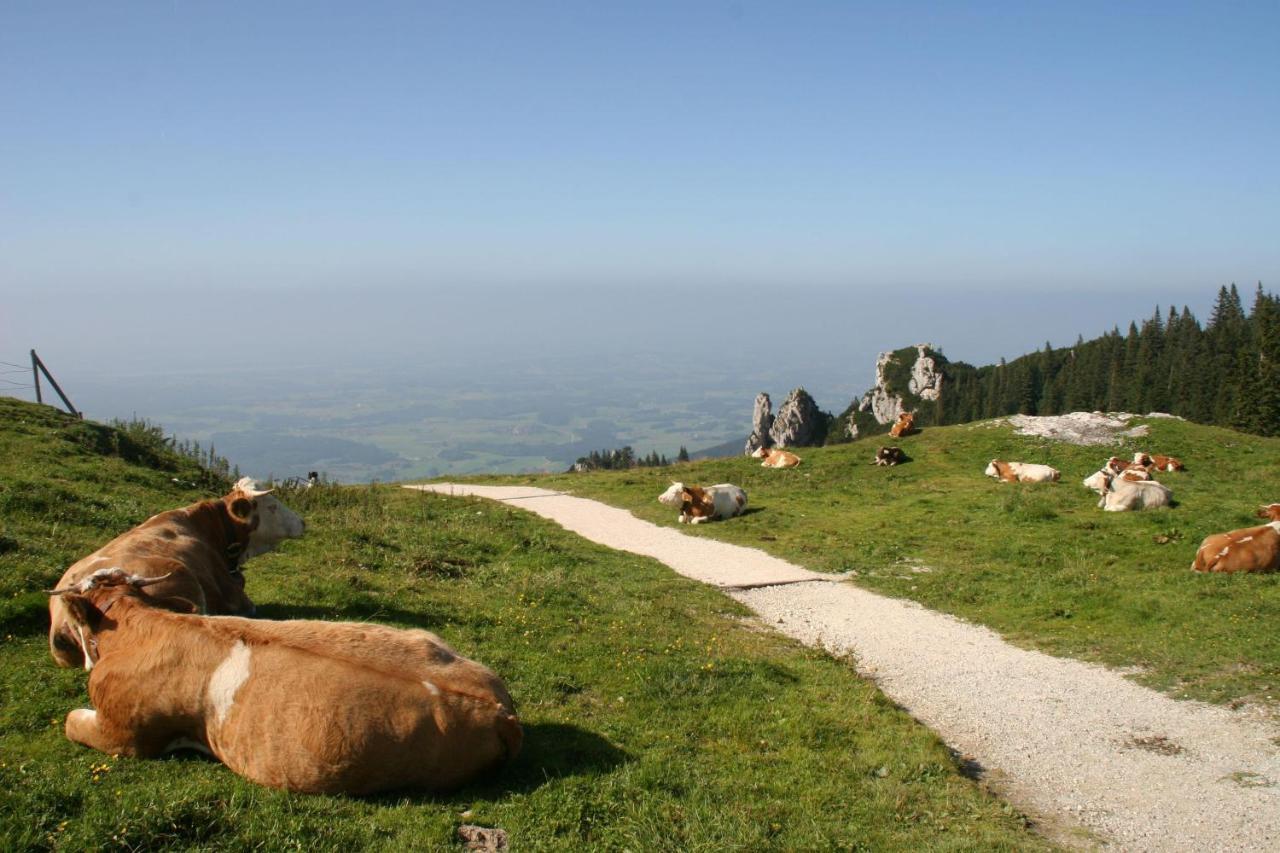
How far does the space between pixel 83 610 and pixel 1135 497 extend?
23.7 m

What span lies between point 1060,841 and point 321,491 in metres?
19.5

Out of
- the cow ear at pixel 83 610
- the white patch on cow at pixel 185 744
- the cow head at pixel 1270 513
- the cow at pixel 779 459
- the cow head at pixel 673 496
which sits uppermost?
the cow ear at pixel 83 610

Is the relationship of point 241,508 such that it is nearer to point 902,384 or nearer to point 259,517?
point 259,517

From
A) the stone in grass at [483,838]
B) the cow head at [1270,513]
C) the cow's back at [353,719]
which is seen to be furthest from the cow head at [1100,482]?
the stone in grass at [483,838]

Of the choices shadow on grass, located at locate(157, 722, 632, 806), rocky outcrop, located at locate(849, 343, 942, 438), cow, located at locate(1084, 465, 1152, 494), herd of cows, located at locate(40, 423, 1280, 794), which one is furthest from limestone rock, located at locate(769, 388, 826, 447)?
herd of cows, located at locate(40, 423, 1280, 794)

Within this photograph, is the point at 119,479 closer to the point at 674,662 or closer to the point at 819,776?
the point at 674,662

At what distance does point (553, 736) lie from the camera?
7520mm

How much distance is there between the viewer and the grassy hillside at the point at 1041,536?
498 inches

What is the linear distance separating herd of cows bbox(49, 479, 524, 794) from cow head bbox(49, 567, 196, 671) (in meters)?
0.01

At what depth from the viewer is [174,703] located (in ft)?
20.7

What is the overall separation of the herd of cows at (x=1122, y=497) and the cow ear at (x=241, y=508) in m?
16.0

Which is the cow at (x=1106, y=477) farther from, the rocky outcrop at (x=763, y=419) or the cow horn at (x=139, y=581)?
the rocky outcrop at (x=763, y=419)

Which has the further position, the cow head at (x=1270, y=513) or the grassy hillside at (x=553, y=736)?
the cow head at (x=1270, y=513)

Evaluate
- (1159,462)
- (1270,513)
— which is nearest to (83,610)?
(1270,513)
